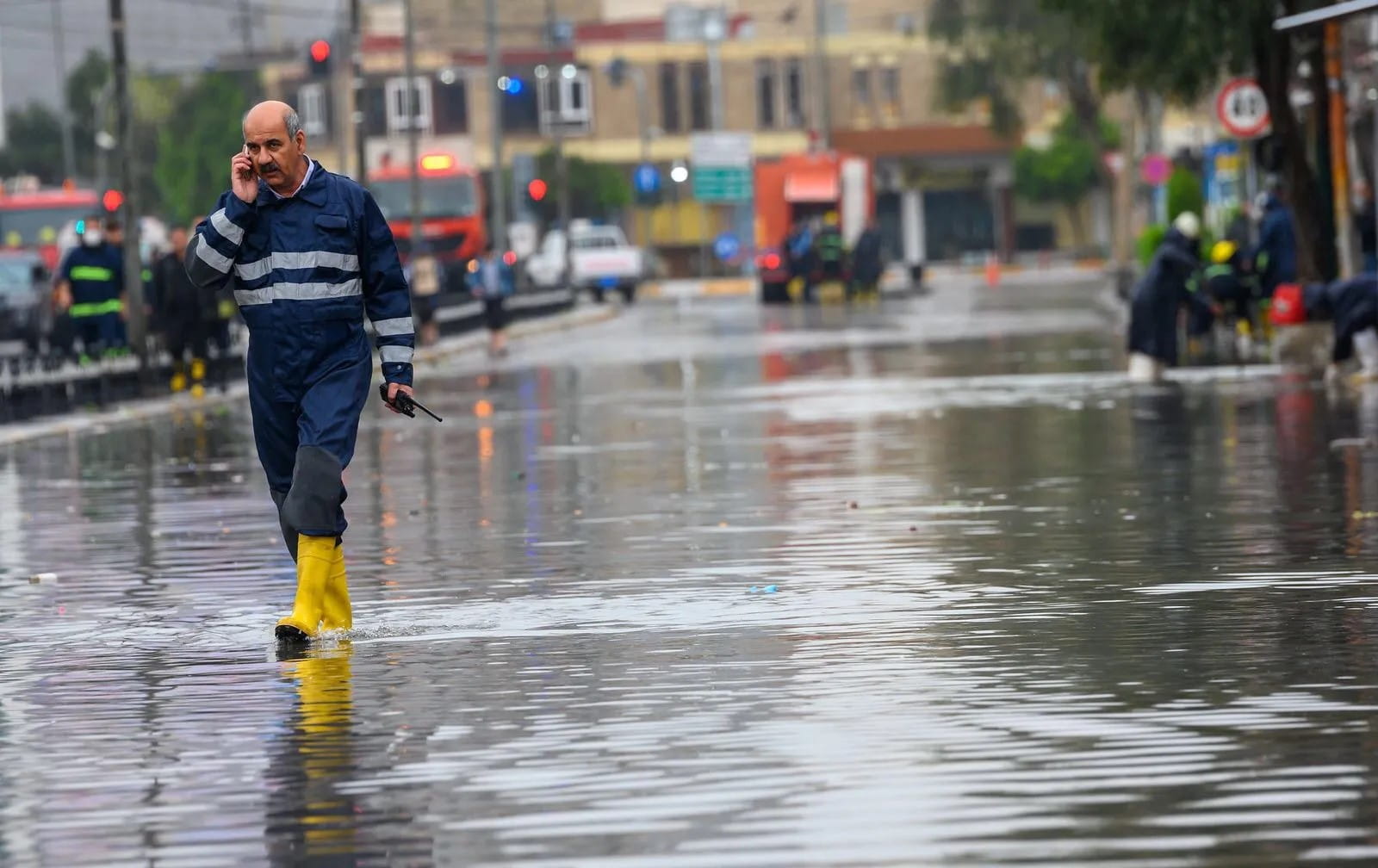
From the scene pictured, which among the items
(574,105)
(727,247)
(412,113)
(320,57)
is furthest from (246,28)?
(320,57)

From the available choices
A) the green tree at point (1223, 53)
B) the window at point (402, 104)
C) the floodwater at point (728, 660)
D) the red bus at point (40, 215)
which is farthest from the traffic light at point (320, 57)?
the window at point (402, 104)

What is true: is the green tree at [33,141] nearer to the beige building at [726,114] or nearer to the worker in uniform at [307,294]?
the beige building at [726,114]

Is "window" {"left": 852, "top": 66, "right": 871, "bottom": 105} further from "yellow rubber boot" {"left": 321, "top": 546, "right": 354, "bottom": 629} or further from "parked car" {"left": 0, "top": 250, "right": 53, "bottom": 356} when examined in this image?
"yellow rubber boot" {"left": 321, "top": 546, "right": 354, "bottom": 629}

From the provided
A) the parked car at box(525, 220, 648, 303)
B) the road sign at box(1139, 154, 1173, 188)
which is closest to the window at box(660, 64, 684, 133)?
the parked car at box(525, 220, 648, 303)

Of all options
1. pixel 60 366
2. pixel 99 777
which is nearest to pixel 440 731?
pixel 99 777

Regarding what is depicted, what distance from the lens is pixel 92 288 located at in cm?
3231

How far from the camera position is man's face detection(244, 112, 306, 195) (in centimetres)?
1032

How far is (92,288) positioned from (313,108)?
79.5 meters

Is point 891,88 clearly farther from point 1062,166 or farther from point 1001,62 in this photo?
point 1001,62

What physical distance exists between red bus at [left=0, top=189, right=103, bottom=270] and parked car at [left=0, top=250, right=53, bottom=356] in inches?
141

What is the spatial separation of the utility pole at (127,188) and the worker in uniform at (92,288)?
278 mm

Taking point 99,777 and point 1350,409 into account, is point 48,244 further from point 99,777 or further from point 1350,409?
point 99,777

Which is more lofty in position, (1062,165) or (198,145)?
(198,145)

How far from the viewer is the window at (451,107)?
106750 mm
